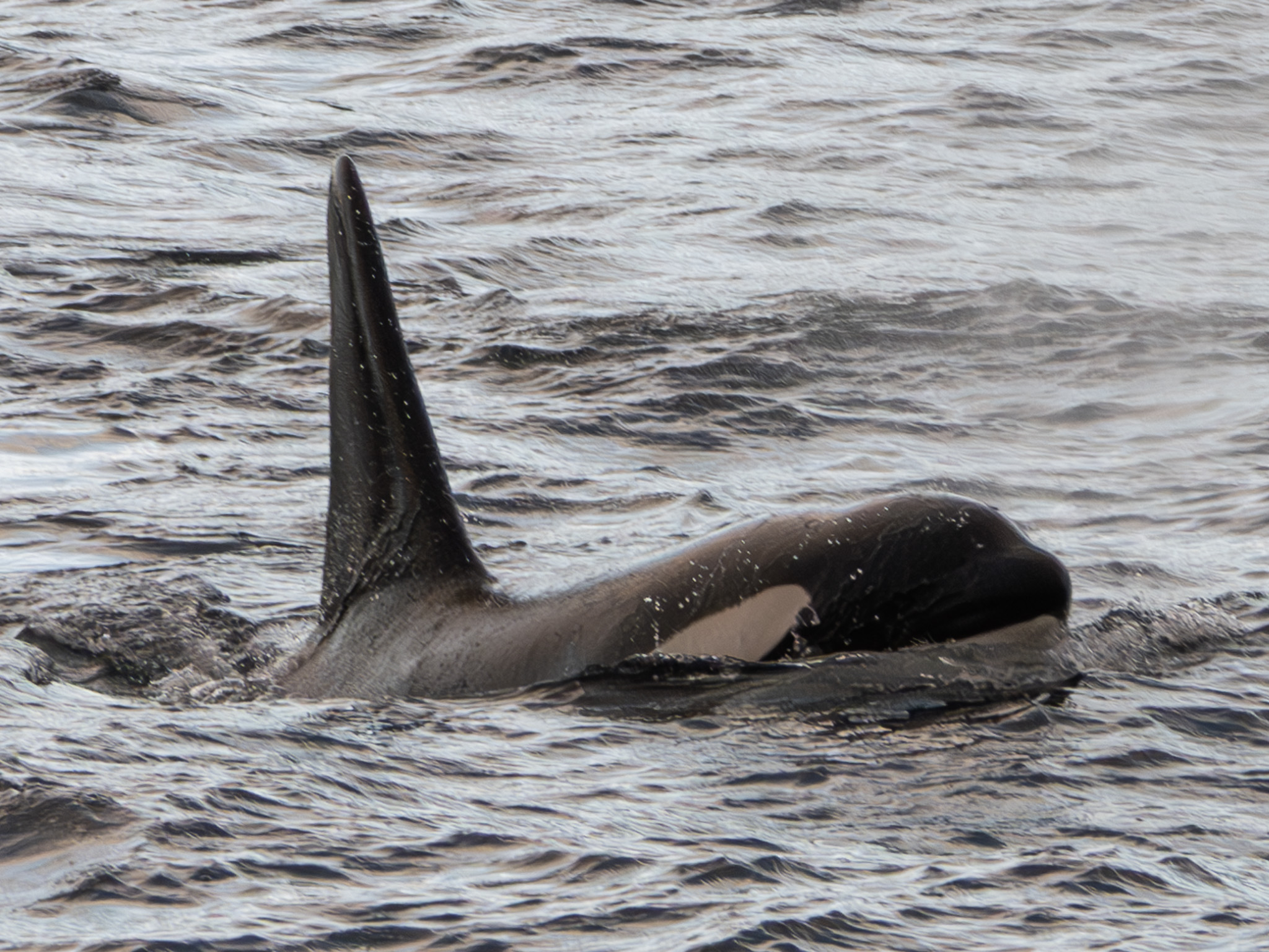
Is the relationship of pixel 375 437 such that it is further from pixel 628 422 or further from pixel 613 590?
pixel 628 422

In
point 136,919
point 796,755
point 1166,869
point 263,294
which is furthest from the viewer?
point 263,294

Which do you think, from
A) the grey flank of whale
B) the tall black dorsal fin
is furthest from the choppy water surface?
the tall black dorsal fin

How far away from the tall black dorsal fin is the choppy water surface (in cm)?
65

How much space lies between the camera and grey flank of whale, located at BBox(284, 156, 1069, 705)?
5.86m

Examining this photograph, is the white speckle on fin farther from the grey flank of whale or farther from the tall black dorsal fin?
the tall black dorsal fin

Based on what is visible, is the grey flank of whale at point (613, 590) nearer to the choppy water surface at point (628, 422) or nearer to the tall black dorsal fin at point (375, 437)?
the tall black dorsal fin at point (375, 437)

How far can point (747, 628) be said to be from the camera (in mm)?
5918

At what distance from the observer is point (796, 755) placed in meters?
5.55

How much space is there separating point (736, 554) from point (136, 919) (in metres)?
2.27

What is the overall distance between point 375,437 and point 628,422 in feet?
14.4

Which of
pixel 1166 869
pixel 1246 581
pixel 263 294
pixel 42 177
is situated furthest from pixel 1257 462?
pixel 42 177

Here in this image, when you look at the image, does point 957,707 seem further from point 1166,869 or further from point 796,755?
point 1166,869

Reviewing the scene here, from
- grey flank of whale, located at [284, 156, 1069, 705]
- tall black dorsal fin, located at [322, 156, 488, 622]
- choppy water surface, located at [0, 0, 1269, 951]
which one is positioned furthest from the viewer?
tall black dorsal fin, located at [322, 156, 488, 622]

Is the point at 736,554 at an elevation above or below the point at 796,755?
above
